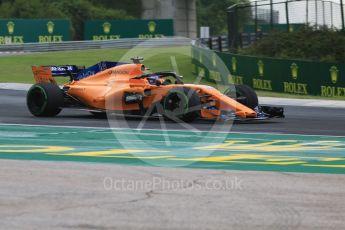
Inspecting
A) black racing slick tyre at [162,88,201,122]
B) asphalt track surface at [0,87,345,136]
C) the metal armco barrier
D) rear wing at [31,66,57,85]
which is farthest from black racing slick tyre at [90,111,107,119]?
the metal armco barrier

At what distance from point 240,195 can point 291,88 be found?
19.8 metres

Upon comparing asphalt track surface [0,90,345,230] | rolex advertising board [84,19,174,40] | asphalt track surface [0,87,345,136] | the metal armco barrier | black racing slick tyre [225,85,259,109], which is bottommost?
asphalt track surface [0,87,345,136]

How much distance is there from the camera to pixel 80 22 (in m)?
74.0

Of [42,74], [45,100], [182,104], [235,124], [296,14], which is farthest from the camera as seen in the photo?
[296,14]

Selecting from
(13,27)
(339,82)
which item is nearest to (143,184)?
(339,82)

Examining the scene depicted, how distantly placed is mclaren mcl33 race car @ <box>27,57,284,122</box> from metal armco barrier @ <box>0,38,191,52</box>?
29.9 metres

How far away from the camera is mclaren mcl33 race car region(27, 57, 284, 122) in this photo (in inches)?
652

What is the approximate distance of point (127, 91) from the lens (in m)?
17.3

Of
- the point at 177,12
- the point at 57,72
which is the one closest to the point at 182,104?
the point at 57,72

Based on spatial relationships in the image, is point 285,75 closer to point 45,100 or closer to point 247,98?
point 247,98

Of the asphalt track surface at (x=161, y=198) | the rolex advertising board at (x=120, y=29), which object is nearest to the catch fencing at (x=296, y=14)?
the rolex advertising board at (x=120, y=29)

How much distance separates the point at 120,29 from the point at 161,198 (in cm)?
4782

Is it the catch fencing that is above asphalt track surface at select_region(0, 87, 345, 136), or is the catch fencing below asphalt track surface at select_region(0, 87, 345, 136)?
above

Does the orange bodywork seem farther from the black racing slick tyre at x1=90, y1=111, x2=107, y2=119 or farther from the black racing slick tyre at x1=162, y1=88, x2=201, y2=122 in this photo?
the black racing slick tyre at x1=90, y1=111, x2=107, y2=119
